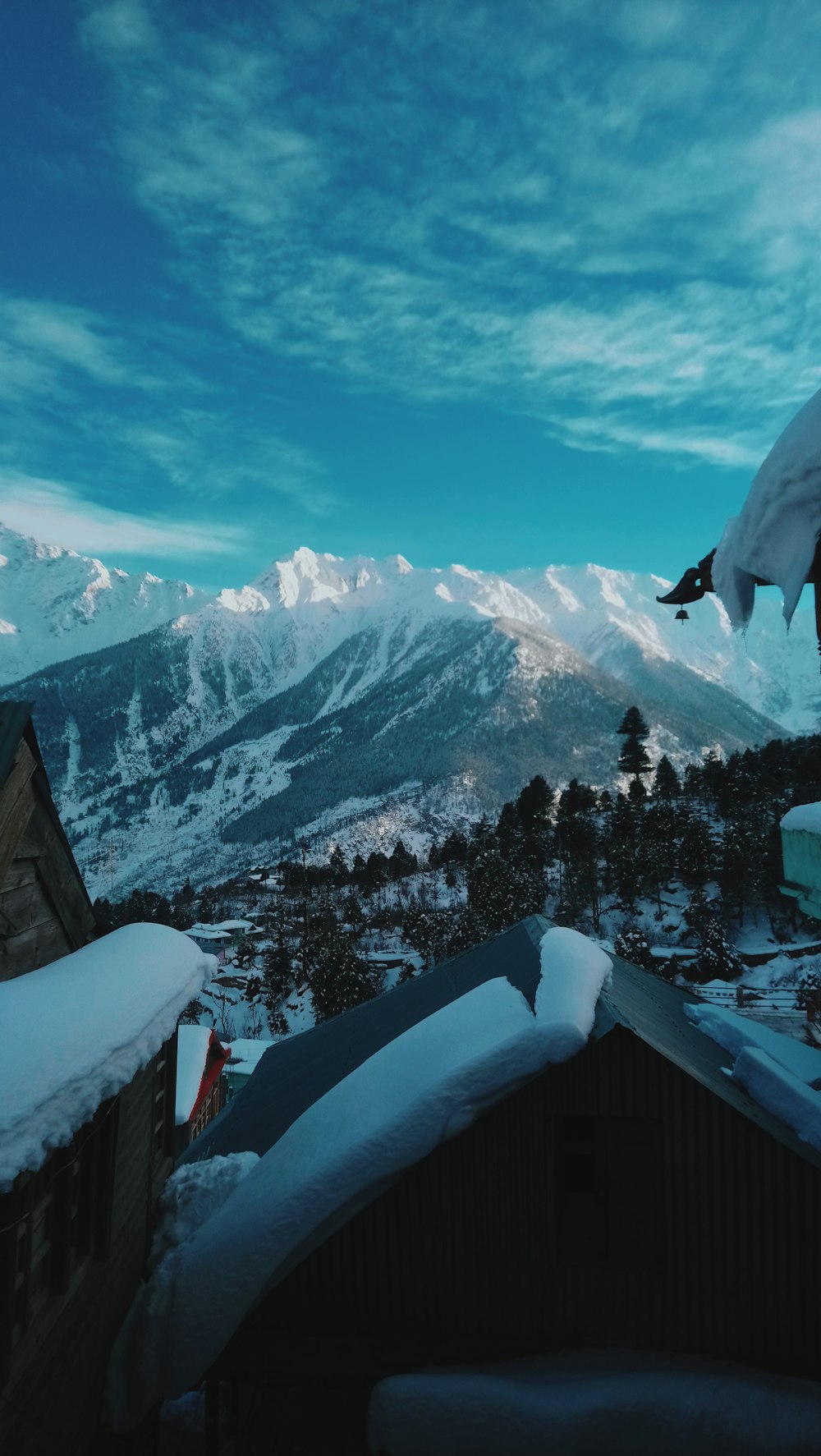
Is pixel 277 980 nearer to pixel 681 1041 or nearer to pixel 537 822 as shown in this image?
pixel 537 822

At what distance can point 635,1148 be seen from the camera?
6.98 metres

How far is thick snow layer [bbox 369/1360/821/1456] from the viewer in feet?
19.7

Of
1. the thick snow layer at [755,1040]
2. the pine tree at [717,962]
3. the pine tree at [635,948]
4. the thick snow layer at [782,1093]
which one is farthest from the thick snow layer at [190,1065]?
the pine tree at [717,962]

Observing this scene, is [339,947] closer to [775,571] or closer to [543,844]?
[543,844]

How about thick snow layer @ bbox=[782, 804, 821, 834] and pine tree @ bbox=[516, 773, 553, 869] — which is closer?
thick snow layer @ bbox=[782, 804, 821, 834]

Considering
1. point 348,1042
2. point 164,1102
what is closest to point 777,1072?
point 348,1042

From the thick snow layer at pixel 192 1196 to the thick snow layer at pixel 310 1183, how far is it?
1.95ft

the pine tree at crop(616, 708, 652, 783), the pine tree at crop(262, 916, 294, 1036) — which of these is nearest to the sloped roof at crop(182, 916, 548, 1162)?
the pine tree at crop(262, 916, 294, 1036)

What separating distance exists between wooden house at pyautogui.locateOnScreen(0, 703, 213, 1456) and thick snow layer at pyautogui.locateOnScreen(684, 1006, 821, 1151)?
19.9ft

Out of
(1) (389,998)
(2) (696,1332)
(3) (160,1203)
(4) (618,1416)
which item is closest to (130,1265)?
(3) (160,1203)

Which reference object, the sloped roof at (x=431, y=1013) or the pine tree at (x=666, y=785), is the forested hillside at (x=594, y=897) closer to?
the pine tree at (x=666, y=785)

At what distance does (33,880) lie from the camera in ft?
16.8

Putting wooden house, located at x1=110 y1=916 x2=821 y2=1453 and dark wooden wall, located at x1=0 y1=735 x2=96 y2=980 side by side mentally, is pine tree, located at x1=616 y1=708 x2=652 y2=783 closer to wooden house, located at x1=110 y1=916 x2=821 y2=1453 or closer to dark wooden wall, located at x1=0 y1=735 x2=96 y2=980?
wooden house, located at x1=110 y1=916 x2=821 y2=1453

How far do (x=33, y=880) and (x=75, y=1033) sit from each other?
147 cm
